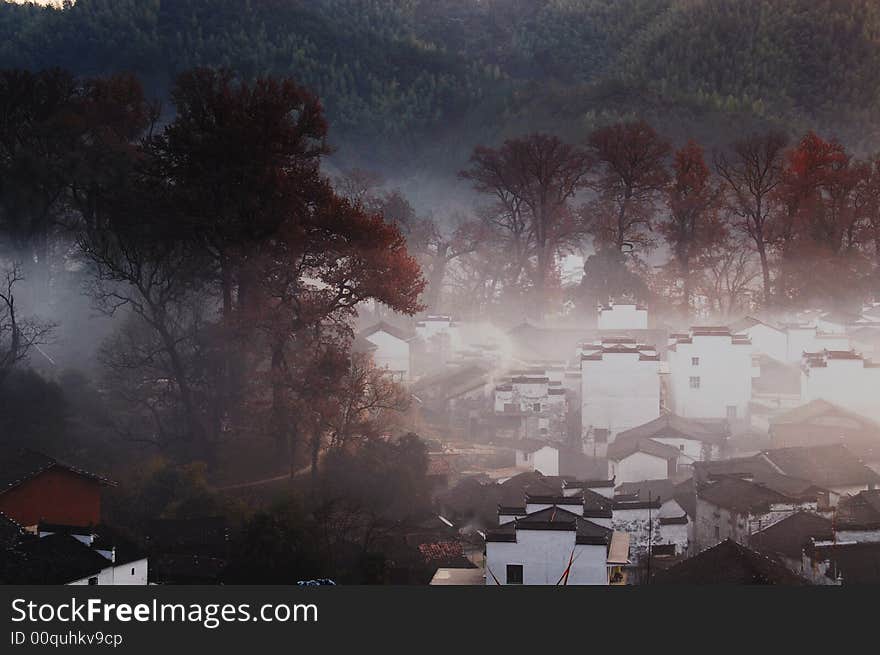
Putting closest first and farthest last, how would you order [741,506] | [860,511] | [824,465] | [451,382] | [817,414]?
[860,511] < [741,506] < [824,465] < [817,414] < [451,382]

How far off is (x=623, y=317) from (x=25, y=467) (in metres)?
15.6

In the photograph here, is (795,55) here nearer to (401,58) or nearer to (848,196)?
(401,58)

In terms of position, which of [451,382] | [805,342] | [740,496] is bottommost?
[740,496]

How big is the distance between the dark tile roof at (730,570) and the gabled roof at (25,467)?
6348 millimetres

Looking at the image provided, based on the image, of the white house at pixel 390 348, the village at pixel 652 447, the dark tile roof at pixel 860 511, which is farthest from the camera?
the white house at pixel 390 348

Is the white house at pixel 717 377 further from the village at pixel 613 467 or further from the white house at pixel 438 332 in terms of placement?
the white house at pixel 438 332

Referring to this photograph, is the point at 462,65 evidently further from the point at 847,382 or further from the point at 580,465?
the point at 580,465

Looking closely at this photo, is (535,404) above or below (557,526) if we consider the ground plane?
above

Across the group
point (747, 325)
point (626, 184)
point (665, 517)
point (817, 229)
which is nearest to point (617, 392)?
point (747, 325)

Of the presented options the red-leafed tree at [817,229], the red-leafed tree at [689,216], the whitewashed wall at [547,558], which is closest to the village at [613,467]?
the whitewashed wall at [547,558]

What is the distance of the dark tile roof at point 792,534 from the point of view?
15286mm

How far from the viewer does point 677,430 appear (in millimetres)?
21156

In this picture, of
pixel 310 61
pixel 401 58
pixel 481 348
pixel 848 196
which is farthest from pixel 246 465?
pixel 401 58

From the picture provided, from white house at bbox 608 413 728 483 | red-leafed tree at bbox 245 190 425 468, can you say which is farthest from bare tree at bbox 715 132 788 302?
red-leafed tree at bbox 245 190 425 468
